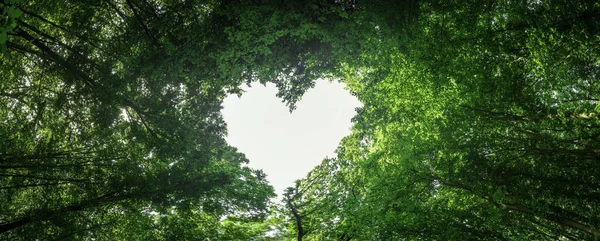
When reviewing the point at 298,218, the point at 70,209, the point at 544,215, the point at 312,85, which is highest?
the point at 312,85

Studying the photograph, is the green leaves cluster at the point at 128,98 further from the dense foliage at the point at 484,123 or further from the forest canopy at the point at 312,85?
the dense foliage at the point at 484,123

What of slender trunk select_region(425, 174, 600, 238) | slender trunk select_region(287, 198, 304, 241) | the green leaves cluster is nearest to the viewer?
slender trunk select_region(425, 174, 600, 238)

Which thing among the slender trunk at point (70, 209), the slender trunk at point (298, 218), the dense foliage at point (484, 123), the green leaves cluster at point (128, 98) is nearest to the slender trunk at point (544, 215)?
the dense foliage at point (484, 123)

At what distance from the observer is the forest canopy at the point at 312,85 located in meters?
8.11

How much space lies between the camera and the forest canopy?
26.6ft

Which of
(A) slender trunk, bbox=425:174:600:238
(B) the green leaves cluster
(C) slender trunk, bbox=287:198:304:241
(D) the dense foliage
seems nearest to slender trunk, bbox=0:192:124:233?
(B) the green leaves cluster

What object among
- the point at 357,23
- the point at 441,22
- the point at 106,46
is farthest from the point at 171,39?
the point at 441,22

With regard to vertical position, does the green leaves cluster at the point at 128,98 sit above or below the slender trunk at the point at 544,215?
above

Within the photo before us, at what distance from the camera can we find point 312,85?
12.6 meters

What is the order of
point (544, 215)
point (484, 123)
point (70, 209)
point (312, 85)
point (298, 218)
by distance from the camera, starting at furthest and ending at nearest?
1. point (298, 218)
2. point (312, 85)
3. point (70, 209)
4. point (544, 215)
5. point (484, 123)

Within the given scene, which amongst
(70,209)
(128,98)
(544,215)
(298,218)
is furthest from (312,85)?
(70,209)

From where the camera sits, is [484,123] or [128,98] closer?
[484,123]

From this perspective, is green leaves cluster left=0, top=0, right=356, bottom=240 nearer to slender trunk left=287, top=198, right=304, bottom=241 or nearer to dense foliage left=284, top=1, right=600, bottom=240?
slender trunk left=287, top=198, right=304, bottom=241

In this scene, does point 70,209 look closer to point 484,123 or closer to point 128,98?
point 128,98
